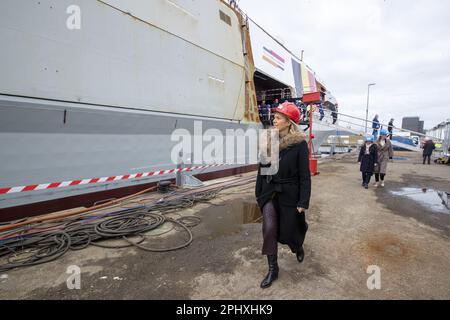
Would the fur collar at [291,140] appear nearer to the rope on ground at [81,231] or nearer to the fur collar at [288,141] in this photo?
the fur collar at [288,141]

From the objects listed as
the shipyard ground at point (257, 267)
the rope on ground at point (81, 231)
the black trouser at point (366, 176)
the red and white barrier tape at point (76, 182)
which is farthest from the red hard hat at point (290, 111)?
the black trouser at point (366, 176)

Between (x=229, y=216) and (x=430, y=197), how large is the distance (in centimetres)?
523

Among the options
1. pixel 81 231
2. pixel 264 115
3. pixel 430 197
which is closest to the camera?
pixel 81 231

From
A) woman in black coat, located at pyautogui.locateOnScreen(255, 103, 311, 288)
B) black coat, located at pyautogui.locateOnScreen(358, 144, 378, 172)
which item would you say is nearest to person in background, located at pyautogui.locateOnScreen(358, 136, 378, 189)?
black coat, located at pyautogui.locateOnScreen(358, 144, 378, 172)

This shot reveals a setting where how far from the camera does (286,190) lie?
87.1 inches

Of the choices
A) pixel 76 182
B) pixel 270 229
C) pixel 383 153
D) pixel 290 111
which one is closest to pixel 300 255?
pixel 270 229

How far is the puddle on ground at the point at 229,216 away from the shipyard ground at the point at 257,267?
3 centimetres

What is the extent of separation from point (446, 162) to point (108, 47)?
17396mm

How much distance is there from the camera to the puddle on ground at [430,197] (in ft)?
16.0

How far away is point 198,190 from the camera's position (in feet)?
19.7

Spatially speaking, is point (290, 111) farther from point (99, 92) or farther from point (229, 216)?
point (99, 92)

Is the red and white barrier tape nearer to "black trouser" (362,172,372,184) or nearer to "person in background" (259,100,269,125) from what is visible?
"black trouser" (362,172,372,184)

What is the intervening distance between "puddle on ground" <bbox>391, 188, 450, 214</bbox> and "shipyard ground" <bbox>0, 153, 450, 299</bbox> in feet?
2.68
